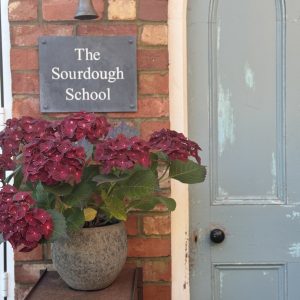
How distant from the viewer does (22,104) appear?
1.85 metres

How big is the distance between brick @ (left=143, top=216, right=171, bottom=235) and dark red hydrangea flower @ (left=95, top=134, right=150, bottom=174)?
56cm

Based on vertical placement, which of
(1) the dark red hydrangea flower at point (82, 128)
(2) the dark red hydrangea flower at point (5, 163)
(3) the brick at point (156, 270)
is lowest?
(3) the brick at point (156, 270)

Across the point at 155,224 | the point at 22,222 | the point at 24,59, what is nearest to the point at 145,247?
the point at 155,224

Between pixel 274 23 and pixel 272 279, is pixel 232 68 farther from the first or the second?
pixel 272 279

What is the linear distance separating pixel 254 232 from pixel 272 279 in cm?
21

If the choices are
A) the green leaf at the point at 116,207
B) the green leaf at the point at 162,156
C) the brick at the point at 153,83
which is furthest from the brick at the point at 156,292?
the brick at the point at 153,83

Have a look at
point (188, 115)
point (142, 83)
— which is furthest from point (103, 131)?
point (188, 115)

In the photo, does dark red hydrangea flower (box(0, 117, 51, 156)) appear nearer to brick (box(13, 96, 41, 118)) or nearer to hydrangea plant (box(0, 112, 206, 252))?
hydrangea plant (box(0, 112, 206, 252))

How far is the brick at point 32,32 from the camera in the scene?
1839 millimetres

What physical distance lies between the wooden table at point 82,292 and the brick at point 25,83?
658 millimetres

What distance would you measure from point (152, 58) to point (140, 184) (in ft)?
2.01

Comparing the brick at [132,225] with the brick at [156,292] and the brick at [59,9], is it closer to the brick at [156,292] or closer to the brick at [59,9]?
the brick at [156,292]

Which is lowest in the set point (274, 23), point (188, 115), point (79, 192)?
point (79, 192)

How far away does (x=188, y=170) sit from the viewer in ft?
4.93
